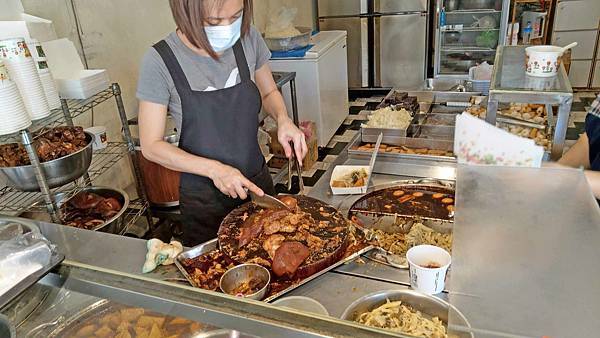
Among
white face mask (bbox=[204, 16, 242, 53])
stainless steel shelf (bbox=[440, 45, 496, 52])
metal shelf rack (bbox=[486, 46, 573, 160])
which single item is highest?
white face mask (bbox=[204, 16, 242, 53])

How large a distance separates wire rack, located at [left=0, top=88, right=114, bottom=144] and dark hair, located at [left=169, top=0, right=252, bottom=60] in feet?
2.88

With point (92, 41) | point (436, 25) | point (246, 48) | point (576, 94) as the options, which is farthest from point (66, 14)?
point (576, 94)

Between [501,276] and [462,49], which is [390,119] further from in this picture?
[462,49]

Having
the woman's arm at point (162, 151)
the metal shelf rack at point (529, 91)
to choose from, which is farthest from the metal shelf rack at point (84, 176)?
the metal shelf rack at point (529, 91)

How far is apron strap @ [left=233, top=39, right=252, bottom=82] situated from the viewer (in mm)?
1855

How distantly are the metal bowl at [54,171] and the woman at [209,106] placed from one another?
0.49 meters

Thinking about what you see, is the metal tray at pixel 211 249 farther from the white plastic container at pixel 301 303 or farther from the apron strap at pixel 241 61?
the apron strap at pixel 241 61

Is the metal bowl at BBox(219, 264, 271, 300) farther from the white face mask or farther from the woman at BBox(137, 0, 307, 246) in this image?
the white face mask

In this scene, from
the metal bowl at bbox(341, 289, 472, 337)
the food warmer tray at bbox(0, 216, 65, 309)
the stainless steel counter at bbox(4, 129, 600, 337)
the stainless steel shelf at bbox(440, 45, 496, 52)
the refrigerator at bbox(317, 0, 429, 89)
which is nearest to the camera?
the stainless steel counter at bbox(4, 129, 600, 337)

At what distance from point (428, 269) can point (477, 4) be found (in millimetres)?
5624

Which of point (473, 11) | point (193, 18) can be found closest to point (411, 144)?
point (193, 18)

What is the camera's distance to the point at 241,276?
4.30 feet

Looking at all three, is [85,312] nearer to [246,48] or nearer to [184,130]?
[184,130]

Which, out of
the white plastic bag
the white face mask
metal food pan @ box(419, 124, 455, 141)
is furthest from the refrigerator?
the white face mask
